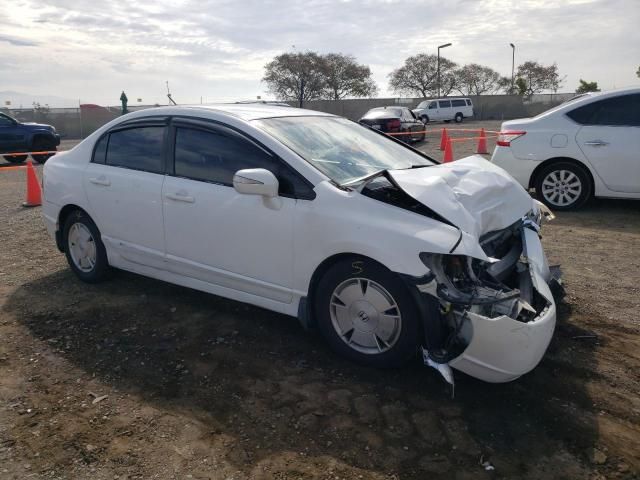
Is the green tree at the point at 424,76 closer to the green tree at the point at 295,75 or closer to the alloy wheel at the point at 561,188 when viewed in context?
the green tree at the point at 295,75

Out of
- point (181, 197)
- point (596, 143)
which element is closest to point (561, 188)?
point (596, 143)

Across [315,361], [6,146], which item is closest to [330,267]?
[315,361]

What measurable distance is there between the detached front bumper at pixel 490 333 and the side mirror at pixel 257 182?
44.8 inches

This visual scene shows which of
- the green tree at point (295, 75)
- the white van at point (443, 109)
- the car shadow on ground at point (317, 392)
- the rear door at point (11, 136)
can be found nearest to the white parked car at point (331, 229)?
the car shadow on ground at point (317, 392)

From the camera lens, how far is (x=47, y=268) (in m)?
5.50

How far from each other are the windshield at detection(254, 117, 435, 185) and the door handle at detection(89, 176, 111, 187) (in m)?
1.53

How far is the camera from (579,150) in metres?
7.13

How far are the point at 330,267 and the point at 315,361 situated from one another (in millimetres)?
645

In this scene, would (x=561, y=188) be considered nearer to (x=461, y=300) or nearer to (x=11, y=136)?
(x=461, y=300)

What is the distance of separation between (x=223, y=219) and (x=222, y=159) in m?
0.47

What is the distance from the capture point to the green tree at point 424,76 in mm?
67688

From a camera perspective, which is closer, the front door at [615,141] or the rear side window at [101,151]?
the rear side window at [101,151]

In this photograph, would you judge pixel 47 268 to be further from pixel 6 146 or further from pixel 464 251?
pixel 6 146

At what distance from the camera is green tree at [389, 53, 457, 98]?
6769cm
